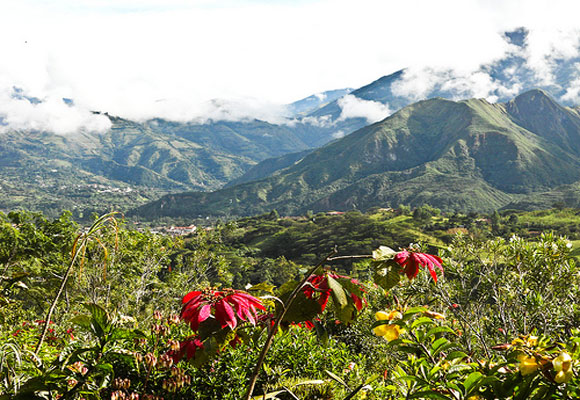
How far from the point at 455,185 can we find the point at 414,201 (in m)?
25.7

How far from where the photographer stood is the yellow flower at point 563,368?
882 millimetres

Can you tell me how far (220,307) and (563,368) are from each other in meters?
1.05

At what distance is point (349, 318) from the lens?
1.30m

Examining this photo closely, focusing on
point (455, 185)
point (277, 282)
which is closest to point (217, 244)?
point (277, 282)

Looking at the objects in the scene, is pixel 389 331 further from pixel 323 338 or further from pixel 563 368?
pixel 563 368

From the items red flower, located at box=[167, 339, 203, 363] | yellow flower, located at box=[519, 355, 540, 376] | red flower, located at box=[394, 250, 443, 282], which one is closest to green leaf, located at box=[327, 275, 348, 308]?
red flower, located at box=[394, 250, 443, 282]

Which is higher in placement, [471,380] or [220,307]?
[220,307]

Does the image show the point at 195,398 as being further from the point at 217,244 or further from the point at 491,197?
the point at 491,197

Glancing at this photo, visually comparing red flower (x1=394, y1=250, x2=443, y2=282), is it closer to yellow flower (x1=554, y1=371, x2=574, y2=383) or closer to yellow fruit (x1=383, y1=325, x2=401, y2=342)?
yellow fruit (x1=383, y1=325, x2=401, y2=342)

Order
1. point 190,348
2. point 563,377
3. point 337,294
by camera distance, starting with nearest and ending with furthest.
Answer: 1. point 563,377
2. point 337,294
3. point 190,348

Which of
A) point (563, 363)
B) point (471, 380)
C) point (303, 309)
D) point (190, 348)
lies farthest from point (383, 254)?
point (190, 348)

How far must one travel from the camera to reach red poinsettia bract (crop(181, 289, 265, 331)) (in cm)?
125

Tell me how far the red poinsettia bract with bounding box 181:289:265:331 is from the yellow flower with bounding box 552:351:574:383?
0.88 meters

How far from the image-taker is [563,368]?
898 millimetres
